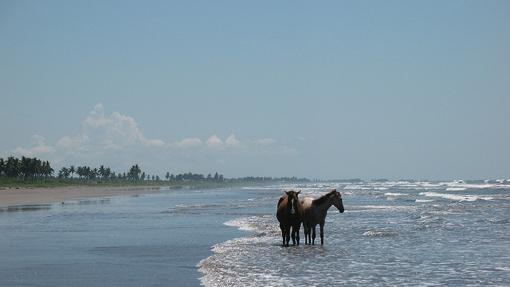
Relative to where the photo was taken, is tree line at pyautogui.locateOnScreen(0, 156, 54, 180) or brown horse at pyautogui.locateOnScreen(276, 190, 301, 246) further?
tree line at pyautogui.locateOnScreen(0, 156, 54, 180)

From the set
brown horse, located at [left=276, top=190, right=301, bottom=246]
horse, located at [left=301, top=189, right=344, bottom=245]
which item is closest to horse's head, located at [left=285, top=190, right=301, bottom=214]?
brown horse, located at [left=276, top=190, right=301, bottom=246]

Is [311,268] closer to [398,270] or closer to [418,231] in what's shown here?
[398,270]

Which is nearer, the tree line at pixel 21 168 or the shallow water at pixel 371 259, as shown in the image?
the shallow water at pixel 371 259

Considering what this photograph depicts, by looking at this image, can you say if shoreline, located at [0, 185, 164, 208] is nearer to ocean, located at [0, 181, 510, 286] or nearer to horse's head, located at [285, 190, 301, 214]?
ocean, located at [0, 181, 510, 286]

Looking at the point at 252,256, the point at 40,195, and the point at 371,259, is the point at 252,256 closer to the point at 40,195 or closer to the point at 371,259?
the point at 371,259

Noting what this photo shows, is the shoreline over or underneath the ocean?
over

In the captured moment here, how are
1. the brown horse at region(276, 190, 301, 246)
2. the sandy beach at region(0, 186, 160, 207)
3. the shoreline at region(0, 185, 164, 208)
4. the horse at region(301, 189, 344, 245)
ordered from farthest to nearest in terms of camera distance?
the sandy beach at region(0, 186, 160, 207) < the shoreline at region(0, 185, 164, 208) < the horse at region(301, 189, 344, 245) < the brown horse at region(276, 190, 301, 246)

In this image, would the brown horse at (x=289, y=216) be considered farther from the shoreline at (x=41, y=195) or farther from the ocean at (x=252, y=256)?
the shoreline at (x=41, y=195)

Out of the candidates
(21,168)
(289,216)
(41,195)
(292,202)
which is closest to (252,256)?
(289,216)

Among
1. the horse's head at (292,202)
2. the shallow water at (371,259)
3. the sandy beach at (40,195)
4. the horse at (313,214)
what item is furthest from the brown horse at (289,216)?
the sandy beach at (40,195)

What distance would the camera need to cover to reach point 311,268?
14.2 m

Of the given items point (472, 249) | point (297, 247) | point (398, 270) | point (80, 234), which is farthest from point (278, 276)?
point (80, 234)

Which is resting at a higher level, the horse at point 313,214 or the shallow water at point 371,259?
the horse at point 313,214

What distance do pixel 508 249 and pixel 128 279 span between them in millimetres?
10913
